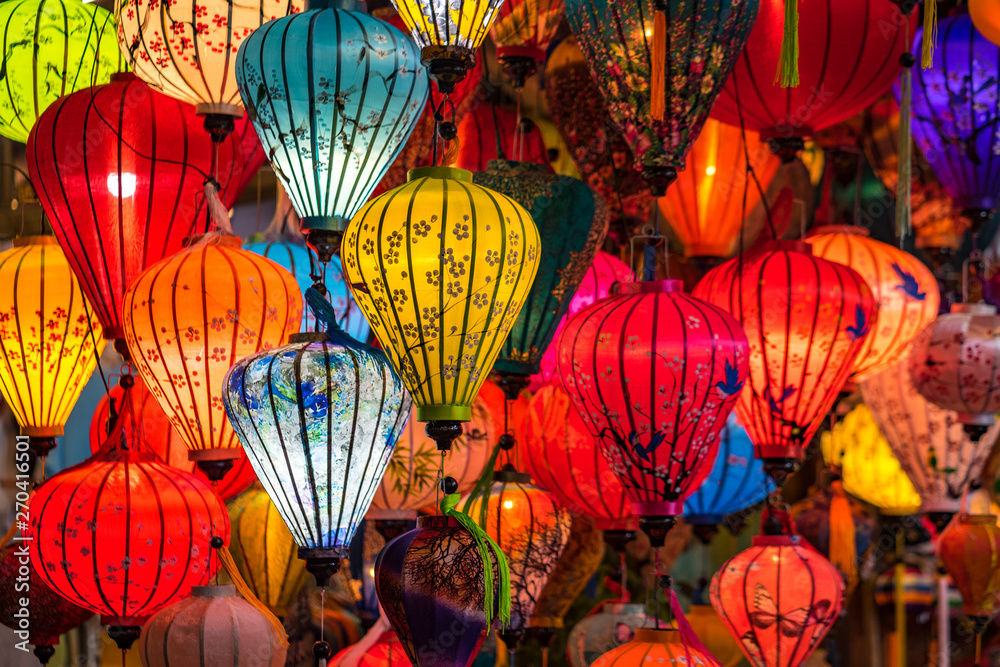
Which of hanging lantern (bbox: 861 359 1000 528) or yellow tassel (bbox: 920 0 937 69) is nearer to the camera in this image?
yellow tassel (bbox: 920 0 937 69)

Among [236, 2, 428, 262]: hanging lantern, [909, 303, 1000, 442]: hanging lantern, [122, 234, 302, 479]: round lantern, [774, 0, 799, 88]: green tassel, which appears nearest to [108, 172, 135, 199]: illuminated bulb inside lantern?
[122, 234, 302, 479]: round lantern

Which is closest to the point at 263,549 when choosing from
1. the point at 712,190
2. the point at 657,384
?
the point at 657,384

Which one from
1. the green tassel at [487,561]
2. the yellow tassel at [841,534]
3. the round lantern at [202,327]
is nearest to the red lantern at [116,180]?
the round lantern at [202,327]

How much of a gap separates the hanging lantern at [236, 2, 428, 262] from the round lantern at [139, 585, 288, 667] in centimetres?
54

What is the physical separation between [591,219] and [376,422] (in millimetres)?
559

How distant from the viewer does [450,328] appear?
65.3 inches

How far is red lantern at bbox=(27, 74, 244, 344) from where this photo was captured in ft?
6.48

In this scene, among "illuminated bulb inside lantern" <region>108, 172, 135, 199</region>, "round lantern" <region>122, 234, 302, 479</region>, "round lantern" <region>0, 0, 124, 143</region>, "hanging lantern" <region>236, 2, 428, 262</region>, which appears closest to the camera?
"hanging lantern" <region>236, 2, 428, 262</region>

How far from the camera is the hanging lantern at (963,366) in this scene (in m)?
2.54

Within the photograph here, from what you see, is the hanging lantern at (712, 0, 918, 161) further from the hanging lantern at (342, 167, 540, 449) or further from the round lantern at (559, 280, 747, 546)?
the hanging lantern at (342, 167, 540, 449)

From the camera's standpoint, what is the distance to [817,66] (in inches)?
83.9

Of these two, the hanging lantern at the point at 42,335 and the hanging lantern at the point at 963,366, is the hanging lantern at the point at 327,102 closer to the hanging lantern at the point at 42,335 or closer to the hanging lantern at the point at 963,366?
the hanging lantern at the point at 42,335

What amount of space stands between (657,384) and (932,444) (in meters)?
1.22

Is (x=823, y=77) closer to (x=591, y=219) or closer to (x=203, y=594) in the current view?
(x=591, y=219)
